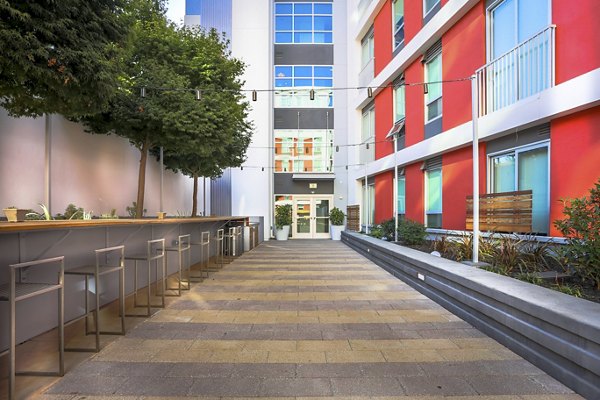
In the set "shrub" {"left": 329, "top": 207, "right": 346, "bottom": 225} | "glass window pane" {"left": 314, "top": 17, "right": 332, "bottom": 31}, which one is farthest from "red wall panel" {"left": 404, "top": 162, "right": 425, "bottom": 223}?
"glass window pane" {"left": 314, "top": 17, "right": 332, "bottom": 31}

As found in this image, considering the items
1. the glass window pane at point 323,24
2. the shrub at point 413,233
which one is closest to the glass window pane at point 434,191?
the shrub at point 413,233

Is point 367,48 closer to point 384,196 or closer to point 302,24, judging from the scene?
point 302,24

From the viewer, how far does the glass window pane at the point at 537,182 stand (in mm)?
6078

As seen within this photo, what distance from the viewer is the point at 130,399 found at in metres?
2.62

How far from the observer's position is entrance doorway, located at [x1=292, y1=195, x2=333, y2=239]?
19.3 m

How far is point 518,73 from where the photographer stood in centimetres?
655

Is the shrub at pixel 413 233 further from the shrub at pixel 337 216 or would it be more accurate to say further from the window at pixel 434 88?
the shrub at pixel 337 216

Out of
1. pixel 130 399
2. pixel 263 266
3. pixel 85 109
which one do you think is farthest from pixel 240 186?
pixel 130 399

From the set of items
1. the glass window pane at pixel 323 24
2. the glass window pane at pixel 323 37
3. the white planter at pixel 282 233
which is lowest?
the white planter at pixel 282 233

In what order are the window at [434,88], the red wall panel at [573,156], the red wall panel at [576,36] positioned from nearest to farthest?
the red wall panel at [576,36], the red wall panel at [573,156], the window at [434,88]

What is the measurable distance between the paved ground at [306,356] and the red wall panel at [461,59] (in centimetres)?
493

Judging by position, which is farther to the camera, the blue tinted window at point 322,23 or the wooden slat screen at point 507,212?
the blue tinted window at point 322,23

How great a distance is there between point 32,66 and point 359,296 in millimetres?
5164

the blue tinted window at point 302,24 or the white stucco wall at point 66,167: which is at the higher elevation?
the blue tinted window at point 302,24
